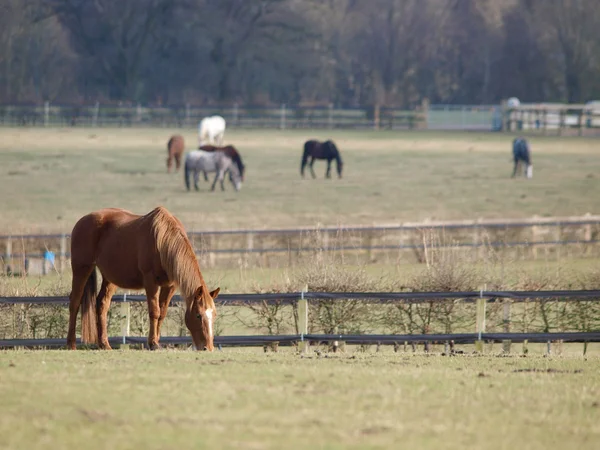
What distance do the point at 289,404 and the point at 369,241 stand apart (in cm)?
1746

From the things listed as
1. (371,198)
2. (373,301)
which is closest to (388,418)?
(373,301)

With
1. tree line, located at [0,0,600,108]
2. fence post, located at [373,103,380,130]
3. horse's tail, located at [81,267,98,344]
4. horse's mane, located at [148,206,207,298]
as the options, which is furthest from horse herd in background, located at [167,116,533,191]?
tree line, located at [0,0,600,108]

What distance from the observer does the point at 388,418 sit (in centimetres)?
882

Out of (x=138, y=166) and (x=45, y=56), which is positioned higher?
(x=45, y=56)

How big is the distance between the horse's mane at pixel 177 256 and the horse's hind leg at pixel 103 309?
4.18ft

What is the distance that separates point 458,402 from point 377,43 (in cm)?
8452

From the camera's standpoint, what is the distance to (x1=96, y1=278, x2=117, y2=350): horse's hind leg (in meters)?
13.8

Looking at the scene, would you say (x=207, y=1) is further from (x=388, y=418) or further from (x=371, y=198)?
(x=388, y=418)

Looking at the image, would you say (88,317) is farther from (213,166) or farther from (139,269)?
(213,166)

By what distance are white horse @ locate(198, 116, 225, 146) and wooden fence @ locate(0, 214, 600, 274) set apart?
25.8 metres

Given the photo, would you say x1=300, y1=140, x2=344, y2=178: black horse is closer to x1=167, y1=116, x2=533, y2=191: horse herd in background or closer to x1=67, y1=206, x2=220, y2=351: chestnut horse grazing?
x1=167, y1=116, x2=533, y2=191: horse herd in background

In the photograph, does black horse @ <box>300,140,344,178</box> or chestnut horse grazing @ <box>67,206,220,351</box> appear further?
black horse @ <box>300,140,344,178</box>

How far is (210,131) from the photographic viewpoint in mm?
52594

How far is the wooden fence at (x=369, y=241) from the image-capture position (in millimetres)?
23875
